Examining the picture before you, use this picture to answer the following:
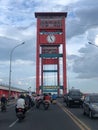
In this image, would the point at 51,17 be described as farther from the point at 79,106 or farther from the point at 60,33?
the point at 79,106

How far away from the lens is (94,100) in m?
27.5

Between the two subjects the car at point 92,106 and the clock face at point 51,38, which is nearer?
the car at point 92,106

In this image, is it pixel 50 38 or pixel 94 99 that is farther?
pixel 50 38

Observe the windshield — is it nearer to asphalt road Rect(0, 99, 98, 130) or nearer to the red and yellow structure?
asphalt road Rect(0, 99, 98, 130)

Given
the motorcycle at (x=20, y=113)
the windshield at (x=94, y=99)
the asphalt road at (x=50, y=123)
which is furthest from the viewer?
the windshield at (x=94, y=99)

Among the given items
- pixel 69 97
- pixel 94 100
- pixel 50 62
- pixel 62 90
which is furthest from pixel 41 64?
pixel 94 100

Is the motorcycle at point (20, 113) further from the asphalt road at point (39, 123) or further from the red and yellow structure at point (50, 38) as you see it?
the red and yellow structure at point (50, 38)

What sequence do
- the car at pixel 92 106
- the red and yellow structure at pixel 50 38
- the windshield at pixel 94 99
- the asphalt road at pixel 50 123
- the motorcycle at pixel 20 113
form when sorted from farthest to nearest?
the red and yellow structure at pixel 50 38, the windshield at pixel 94 99, the car at pixel 92 106, the motorcycle at pixel 20 113, the asphalt road at pixel 50 123

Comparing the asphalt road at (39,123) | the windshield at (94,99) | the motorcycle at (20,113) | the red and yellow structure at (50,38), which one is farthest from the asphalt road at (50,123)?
the red and yellow structure at (50,38)

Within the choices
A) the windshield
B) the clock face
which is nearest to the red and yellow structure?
the clock face

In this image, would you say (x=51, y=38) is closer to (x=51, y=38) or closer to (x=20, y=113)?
(x=51, y=38)

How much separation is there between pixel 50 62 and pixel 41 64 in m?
3.09

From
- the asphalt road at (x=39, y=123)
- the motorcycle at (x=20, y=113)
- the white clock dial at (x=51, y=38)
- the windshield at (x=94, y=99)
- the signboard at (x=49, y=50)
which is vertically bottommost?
the asphalt road at (x=39, y=123)

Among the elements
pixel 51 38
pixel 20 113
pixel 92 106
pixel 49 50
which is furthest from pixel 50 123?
pixel 49 50
